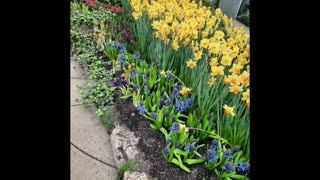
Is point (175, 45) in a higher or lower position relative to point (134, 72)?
higher

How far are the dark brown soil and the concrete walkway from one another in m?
0.24

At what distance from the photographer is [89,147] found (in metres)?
2.25

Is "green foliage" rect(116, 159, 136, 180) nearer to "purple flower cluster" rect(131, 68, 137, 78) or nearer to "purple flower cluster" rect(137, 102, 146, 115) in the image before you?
"purple flower cluster" rect(137, 102, 146, 115)

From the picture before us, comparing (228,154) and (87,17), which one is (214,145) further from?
(87,17)

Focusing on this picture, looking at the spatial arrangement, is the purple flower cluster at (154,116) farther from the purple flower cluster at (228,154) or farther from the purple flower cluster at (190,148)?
the purple flower cluster at (228,154)

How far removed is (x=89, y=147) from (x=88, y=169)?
0.23 metres

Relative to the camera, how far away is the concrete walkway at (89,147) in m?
2.05

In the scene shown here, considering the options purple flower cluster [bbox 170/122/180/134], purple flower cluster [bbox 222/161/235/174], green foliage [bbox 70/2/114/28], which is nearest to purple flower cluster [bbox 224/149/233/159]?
purple flower cluster [bbox 222/161/235/174]

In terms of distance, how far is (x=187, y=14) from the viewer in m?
3.13

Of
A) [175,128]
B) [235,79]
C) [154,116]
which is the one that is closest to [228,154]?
[175,128]

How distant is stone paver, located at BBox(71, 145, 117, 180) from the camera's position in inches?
79.5
